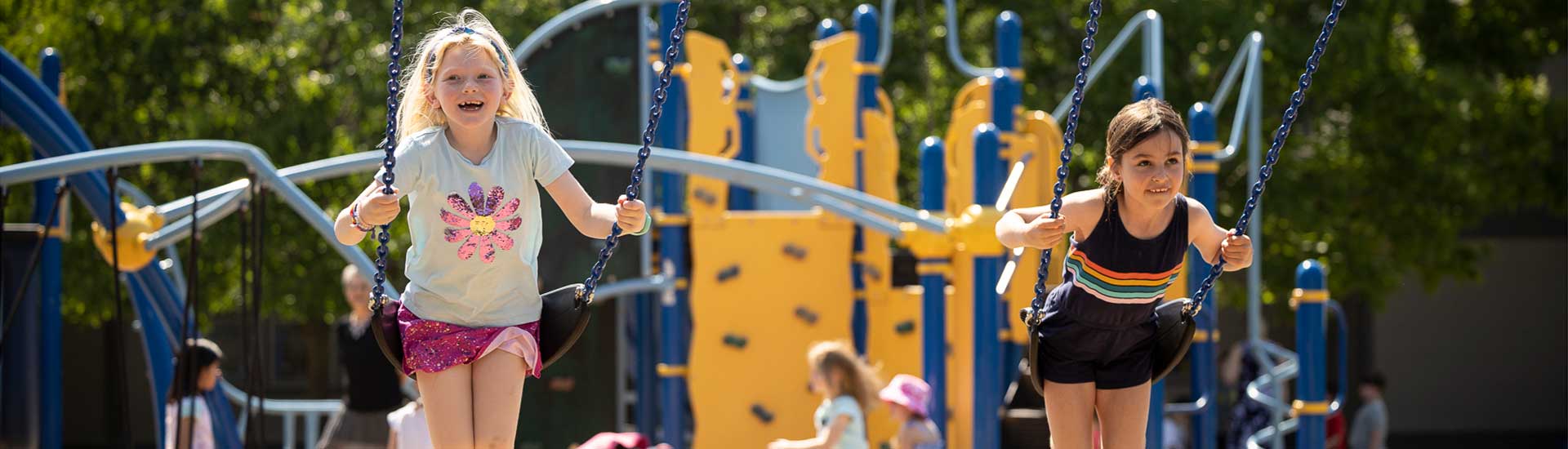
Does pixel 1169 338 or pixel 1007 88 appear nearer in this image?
pixel 1169 338

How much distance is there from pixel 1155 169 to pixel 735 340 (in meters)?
6.38

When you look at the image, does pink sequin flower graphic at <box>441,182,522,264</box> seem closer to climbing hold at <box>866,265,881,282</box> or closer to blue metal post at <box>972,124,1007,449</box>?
blue metal post at <box>972,124,1007,449</box>

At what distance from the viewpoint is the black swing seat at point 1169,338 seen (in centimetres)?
390

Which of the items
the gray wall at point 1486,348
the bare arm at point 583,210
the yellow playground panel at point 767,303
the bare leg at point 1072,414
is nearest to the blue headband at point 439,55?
the bare arm at point 583,210

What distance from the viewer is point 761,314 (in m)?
9.98

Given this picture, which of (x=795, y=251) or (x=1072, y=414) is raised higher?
(x=795, y=251)

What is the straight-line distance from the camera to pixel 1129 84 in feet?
47.7

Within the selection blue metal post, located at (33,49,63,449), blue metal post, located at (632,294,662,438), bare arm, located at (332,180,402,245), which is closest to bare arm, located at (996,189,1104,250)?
bare arm, located at (332,180,402,245)

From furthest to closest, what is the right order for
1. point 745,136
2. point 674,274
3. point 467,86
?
point 745,136 < point 674,274 < point 467,86

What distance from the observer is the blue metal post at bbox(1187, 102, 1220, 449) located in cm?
888

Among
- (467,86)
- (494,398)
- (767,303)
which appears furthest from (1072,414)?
(767,303)

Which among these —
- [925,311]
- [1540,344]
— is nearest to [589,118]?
[925,311]

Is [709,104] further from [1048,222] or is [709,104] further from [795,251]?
[1048,222]

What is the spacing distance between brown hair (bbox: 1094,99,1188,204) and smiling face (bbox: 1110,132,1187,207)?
0.5 inches
